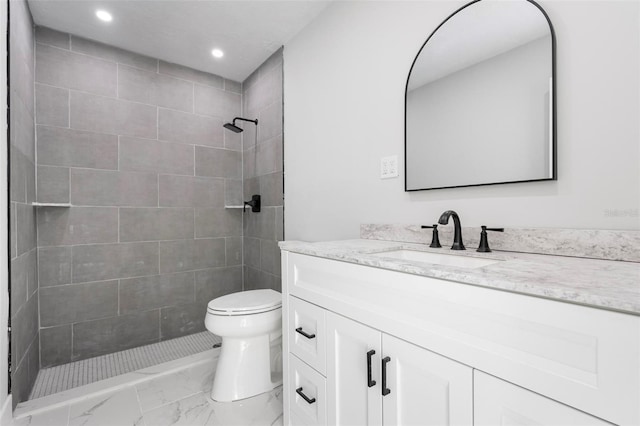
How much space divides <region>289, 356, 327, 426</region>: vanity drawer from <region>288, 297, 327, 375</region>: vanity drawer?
0.04m

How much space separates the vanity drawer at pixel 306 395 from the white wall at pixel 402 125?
824 millimetres

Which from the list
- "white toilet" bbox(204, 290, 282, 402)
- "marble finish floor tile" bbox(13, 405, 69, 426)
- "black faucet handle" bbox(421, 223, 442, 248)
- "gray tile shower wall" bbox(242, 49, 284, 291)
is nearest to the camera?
"black faucet handle" bbox(421, 223, 442, 248)

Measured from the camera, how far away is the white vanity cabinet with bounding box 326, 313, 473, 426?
0.78m

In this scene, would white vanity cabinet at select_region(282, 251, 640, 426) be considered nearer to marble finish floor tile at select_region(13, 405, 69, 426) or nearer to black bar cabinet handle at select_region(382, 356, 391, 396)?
black bar cabinet handle at select_region(382, 356, 391, 396)

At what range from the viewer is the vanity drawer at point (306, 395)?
3.87ft

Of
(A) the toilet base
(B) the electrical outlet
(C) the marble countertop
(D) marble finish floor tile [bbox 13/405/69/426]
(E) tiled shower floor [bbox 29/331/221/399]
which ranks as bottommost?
(E) tiled shower floor [bbox 29/331/221/399]

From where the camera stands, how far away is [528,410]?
64 centimetres

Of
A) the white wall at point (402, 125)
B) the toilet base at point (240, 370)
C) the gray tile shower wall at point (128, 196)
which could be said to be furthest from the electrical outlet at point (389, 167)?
the gray tile shower wall at point (128, 196)

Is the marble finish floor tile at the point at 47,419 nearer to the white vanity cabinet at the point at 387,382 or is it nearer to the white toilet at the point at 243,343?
the white toilet at the point at 243,343

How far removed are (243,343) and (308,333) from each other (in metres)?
0.68

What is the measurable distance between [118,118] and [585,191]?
2902 mm

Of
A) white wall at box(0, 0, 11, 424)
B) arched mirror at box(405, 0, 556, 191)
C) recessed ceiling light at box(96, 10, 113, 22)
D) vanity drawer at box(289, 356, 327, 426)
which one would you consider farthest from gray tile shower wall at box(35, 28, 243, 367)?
arched mirror at box(405, 0, 556, 191)

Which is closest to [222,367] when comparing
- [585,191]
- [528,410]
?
[528,410]

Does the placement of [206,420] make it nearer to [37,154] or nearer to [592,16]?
[37,154]
